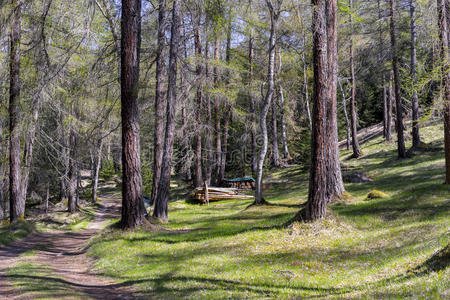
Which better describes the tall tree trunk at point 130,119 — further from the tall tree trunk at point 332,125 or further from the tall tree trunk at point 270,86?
the tall tree trunk at point 332,125

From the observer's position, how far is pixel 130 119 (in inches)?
486

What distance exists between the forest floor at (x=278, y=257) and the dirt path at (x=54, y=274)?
45 mm

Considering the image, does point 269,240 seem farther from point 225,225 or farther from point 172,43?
point 172,43

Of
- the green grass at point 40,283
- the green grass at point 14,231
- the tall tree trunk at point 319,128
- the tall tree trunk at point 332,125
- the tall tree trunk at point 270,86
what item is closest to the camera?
the green grass at point 40,283

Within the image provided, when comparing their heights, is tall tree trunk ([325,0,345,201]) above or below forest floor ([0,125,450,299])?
above

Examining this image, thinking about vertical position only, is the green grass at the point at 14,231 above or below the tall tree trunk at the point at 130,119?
below

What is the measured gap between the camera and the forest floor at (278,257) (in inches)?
250

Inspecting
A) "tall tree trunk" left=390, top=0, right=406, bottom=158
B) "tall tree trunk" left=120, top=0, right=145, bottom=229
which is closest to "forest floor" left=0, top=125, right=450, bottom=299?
"tall tree trunk" left=120, top=0, right=145, bottom=229

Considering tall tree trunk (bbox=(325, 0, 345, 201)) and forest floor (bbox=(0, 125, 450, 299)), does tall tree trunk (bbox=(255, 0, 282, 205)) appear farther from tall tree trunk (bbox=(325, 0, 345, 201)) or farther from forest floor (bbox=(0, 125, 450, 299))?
tall tree trunk (bbox=(325, 0, 345, 201))

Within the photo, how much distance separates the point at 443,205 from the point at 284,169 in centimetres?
2083

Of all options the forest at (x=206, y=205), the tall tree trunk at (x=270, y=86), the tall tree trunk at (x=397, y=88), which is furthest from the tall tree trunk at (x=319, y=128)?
the tall tree trunk at (x=397, y=88)

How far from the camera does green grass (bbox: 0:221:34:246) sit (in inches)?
543

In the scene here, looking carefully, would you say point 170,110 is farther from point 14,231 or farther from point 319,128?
point 14,231

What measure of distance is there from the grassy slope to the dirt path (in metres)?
0.52
